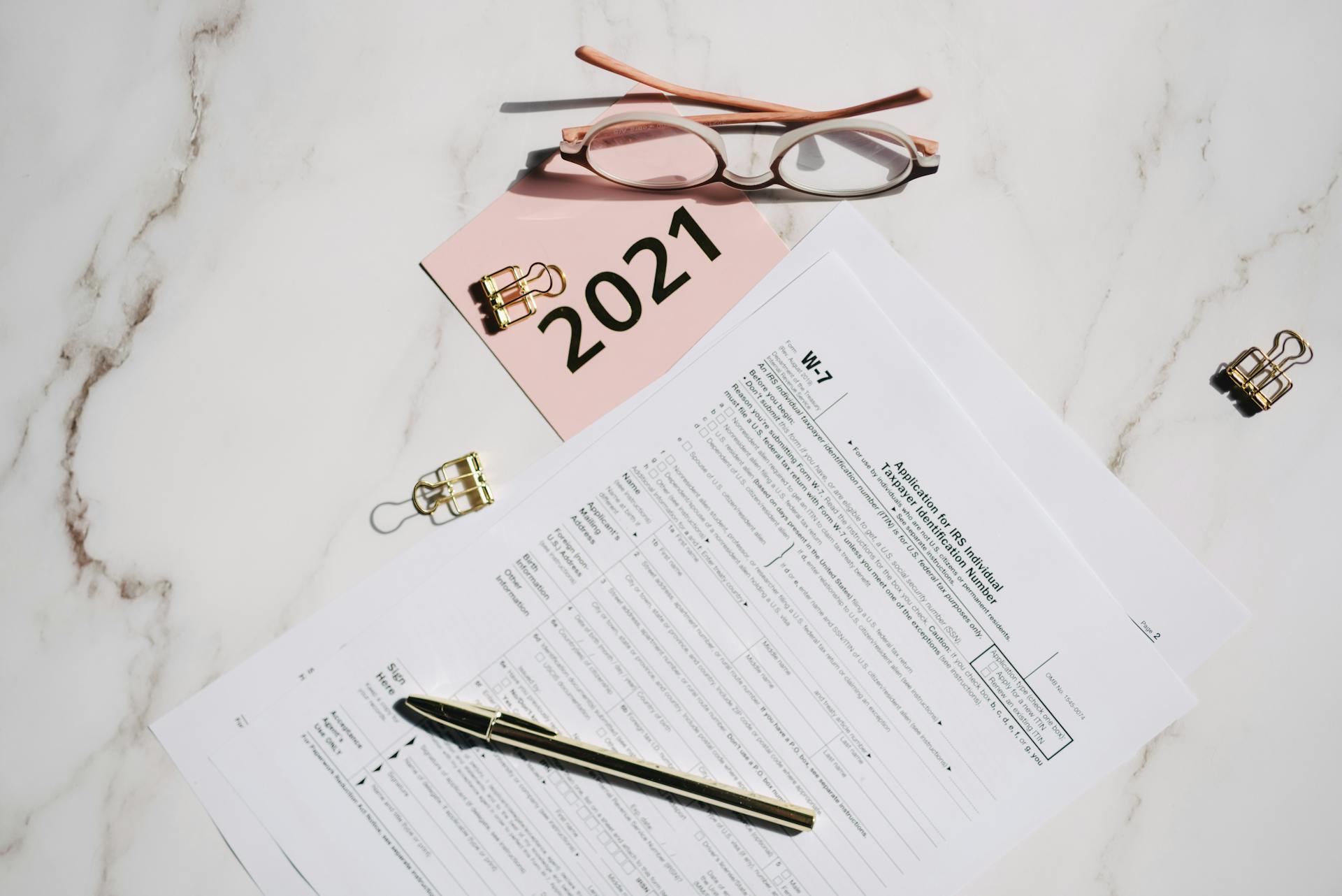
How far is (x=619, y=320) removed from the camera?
667 millimetres

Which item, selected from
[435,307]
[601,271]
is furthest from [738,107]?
[435,307]

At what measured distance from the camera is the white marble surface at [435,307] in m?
0.67

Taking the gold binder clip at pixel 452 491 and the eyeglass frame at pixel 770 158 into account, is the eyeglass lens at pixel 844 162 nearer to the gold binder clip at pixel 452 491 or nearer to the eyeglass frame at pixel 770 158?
the eyeglass frame at pixel 770 158

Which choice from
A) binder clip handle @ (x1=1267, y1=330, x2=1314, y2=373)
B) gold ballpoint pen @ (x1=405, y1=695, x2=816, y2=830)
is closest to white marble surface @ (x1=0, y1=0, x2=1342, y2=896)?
binder clip handle @ (x1=1267, y1=330, x2=1314, y2=373)

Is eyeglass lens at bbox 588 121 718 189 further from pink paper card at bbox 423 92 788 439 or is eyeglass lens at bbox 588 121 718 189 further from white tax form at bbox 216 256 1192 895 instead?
white tax form at bbox 216 256 1192 895

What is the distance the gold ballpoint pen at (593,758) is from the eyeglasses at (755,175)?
1.47ft

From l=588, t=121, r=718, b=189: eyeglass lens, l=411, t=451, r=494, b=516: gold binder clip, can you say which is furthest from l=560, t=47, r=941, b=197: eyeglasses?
l=411, t=451, r=494, b=516: gold binder clip

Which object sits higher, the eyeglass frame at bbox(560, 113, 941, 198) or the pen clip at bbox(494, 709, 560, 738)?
the eyeglass frame at bbox(560, 113, 941, 198)

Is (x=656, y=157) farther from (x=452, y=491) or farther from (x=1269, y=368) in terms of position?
(x=1269, y=368)

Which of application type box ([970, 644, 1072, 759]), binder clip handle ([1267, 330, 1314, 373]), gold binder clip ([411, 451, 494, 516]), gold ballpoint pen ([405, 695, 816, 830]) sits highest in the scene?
gold binder clip ([411, 451, 494, 516])

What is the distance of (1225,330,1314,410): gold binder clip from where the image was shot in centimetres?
68

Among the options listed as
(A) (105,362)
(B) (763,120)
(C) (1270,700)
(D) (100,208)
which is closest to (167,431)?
(A) (105,362)

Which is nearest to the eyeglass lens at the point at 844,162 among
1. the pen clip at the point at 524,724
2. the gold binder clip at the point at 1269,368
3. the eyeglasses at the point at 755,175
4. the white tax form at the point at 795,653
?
the eyeglasses at the point at 755,175

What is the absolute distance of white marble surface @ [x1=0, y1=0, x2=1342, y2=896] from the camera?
0.67 m
